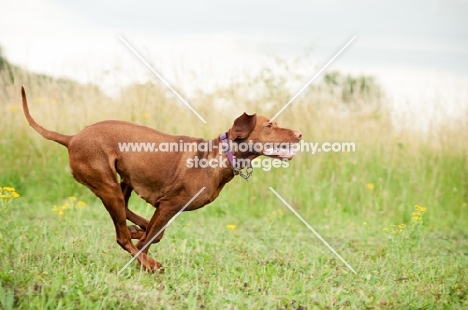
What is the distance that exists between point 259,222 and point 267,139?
10.1 ft

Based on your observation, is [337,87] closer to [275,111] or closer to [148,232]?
[275,111]

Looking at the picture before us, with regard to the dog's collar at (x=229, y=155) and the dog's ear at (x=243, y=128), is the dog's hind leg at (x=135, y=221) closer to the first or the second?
the dog's collar at (x=229, y=155)

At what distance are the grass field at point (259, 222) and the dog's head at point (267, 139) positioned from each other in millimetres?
1006

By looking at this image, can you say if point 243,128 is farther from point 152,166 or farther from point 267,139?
point 152,166

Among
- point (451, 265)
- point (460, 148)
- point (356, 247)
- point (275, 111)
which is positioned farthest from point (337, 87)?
point (451, 265)

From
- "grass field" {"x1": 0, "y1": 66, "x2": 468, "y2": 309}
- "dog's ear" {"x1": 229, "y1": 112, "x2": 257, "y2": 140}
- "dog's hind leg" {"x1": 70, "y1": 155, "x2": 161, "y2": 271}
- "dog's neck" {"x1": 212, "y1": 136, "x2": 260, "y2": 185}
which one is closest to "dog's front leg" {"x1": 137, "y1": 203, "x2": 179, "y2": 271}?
"dog's hind leg" {"x1": 70, "y1": 155, "x2": 161, "y2": 271}

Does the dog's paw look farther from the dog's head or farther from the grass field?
the dog's head

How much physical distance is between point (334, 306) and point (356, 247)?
2.60 meters

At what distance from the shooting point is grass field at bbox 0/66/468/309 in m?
4.71

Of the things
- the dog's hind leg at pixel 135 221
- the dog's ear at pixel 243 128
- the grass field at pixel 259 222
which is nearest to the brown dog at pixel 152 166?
the dog's ear at pixel 243 128

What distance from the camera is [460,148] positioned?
10.6 m

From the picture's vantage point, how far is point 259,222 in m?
8.63

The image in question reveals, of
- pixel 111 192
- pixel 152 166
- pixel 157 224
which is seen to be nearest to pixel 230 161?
pixel 152 166

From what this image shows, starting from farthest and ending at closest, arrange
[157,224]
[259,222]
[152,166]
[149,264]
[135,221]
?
[259,222] → [135,221] → [152,166] → [157,224] → [149,264]
